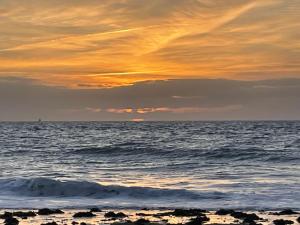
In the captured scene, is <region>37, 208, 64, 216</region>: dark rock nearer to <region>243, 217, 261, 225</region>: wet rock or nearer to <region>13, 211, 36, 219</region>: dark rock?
<region>13, 211, 36, 219</region>: dark rock

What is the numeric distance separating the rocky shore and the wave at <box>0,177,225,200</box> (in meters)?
4.50

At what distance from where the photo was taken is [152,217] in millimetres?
18734

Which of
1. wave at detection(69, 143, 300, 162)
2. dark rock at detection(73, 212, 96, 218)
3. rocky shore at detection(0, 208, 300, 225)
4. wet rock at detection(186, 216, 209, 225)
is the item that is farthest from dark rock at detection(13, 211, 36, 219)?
wave at detection(69, 143, 300, 162)

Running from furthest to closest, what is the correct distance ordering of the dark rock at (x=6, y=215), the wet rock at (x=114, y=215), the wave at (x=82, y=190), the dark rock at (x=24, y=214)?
1. the wave at (x=82, y=190)
2. the wet rock at (x=114, y=215)
3. the dark rock at (x=24, y=214)
4. the dark rock at (x=6, y=215)

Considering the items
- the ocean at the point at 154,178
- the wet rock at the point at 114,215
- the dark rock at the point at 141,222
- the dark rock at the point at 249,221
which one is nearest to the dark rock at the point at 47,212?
the wet rock at the point at 114,215

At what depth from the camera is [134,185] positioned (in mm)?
27922

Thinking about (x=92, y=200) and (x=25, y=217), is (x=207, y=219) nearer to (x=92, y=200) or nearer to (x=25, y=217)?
(x=25, y=217)

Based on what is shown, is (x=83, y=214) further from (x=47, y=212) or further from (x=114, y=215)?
(x=47, y=212)

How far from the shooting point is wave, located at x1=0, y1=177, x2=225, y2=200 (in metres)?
24.9

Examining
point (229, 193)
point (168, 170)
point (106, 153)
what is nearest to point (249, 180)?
point (229, 193)

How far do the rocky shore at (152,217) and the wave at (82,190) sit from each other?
4499mm

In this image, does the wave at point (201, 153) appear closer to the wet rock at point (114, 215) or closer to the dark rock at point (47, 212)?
the wet rock at point (114, 215)

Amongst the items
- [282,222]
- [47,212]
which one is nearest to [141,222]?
[47,212]

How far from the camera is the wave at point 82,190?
24922 mm
